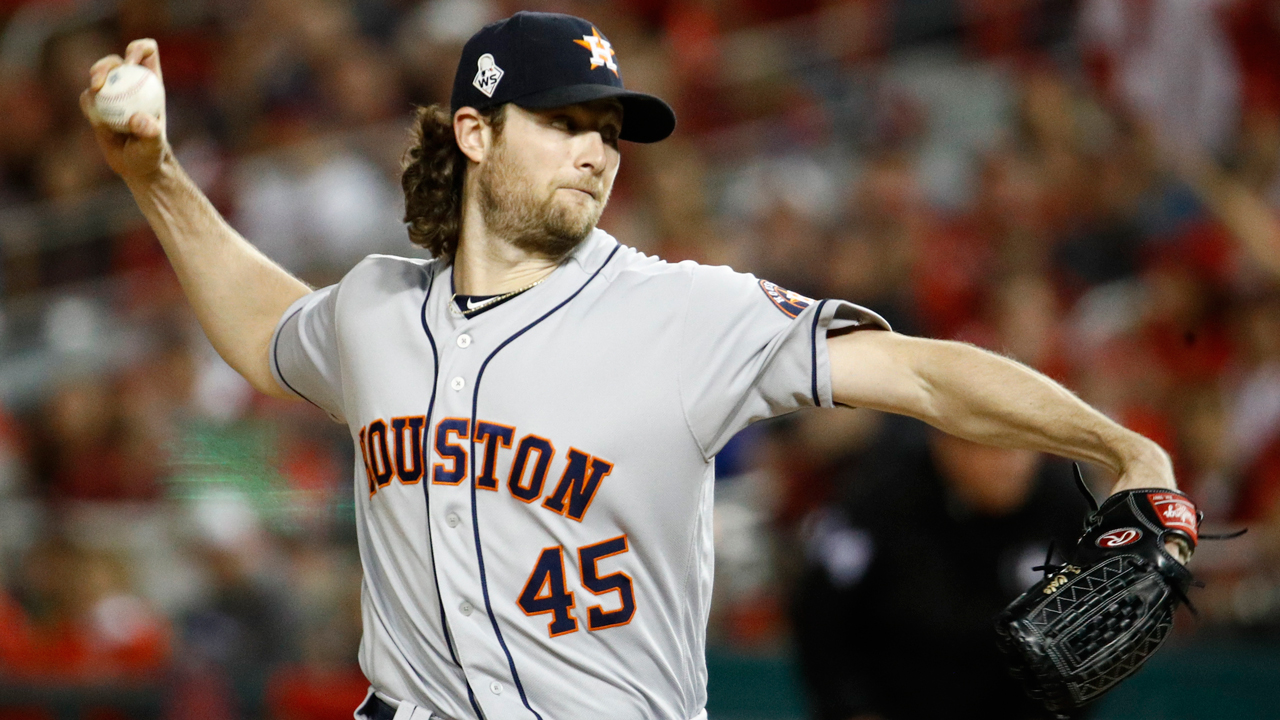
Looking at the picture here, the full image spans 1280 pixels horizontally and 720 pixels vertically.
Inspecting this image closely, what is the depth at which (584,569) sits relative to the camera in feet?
8.08

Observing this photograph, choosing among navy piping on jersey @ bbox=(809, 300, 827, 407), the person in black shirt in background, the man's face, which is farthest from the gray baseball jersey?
the person in black shirt in background

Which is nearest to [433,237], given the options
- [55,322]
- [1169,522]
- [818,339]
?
[818,339]

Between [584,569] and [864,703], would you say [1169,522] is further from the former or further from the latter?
[864,703]

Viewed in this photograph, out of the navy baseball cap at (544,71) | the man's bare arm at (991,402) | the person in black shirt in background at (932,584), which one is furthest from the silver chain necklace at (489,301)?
the person in black shirt in background at (932,584)

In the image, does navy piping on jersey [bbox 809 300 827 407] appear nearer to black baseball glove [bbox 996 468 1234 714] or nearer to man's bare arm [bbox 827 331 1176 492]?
man's bare arm [bbox 827 331 1176 492]

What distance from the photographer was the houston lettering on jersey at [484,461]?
8.02ft

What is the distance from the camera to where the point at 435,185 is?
114 inches

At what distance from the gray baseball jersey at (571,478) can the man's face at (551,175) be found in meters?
0.12

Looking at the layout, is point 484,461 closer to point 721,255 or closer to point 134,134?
point 134,134

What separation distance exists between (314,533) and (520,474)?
13.0ft

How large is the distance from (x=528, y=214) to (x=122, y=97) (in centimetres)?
95

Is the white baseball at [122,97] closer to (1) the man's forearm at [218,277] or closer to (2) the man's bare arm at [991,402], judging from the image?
(1) the man's forearm at [218,277]

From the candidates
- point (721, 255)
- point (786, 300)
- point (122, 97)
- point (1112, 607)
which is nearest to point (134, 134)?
point (122, 97)

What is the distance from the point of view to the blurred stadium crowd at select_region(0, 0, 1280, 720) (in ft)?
18.1
